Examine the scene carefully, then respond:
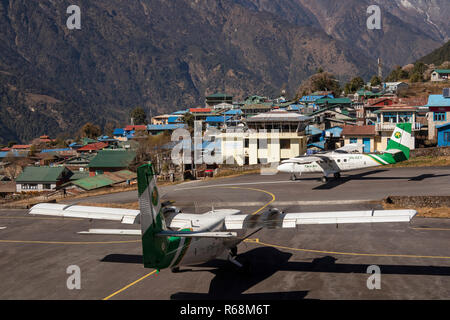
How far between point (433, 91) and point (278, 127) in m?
79.6

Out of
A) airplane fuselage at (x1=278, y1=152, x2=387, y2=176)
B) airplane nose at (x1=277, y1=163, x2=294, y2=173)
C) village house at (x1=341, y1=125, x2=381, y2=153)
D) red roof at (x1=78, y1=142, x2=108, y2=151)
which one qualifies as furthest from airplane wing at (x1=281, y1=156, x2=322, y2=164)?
red roof at (x1=78, y1=142, x2=108, y2=151)

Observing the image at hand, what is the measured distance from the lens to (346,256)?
24797 millimetres

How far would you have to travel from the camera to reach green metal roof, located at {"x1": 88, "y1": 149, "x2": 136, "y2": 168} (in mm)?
101938

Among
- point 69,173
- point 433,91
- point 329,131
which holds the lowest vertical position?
point 69,173

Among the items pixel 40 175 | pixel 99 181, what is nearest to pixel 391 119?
pixel 99 181

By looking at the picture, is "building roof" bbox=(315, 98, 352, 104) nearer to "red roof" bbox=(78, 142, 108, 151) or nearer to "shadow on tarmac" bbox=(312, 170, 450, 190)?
"red roof" bbox=(78, 142, 108, 151)

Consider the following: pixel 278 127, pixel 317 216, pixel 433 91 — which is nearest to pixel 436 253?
pixel 317 216

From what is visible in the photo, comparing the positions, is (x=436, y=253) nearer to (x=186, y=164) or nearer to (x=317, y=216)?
(x=317, y=216)

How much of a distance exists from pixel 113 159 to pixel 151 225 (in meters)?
90.3

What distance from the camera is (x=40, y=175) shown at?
96.6m

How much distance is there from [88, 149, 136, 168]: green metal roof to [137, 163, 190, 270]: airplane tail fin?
84268 mm

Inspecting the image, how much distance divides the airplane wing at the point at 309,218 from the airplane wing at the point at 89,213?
542 centimetres

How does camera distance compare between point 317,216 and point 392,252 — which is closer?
point 317,216

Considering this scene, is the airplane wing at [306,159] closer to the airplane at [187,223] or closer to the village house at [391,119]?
the airplane at [187,223]
